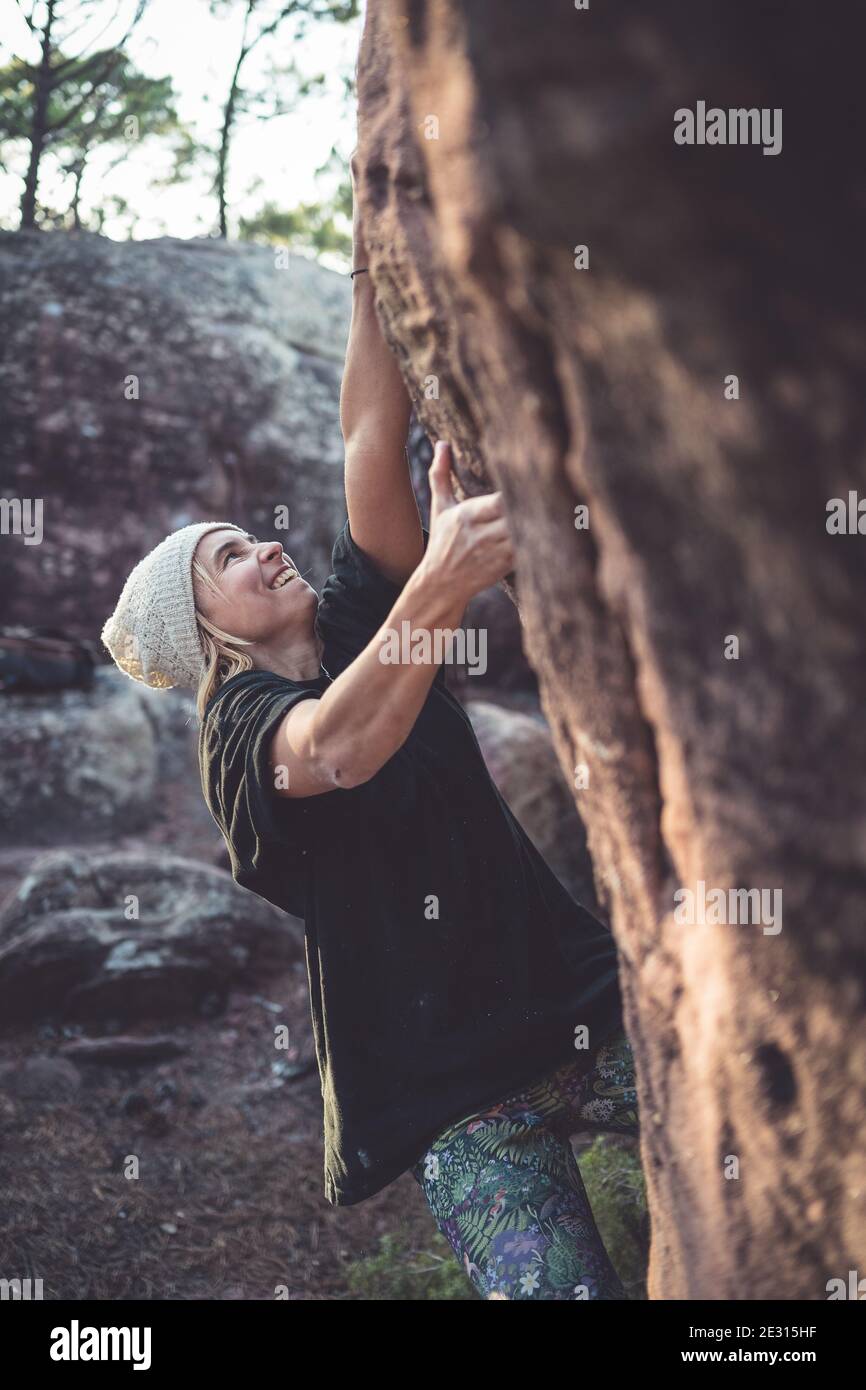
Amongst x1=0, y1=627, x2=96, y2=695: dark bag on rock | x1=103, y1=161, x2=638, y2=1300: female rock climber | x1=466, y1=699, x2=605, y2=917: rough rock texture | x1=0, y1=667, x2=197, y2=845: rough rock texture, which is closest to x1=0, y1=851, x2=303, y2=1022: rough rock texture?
x1=0, y1=667, x2=197, y2=845: rough rock texture

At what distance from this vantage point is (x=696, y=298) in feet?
3.60

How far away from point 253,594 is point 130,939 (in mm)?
3306

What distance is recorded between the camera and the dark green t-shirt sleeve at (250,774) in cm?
203

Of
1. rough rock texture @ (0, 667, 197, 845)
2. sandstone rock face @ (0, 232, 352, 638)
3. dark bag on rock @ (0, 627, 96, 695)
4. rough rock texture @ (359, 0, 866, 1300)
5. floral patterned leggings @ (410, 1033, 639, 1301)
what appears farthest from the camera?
sandstone rock face @ (0, 232, 352, 638)

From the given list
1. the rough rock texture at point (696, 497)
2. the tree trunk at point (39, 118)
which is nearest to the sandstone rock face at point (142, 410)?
the tree trunk at point (39, 118)

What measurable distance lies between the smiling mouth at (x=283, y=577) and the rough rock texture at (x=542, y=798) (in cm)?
279

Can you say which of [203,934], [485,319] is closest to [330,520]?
[203,934]

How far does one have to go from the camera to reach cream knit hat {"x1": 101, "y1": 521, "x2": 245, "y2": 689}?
2.45 meters

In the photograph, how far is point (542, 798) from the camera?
537 centimetres

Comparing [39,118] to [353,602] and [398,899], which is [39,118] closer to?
[353,602]

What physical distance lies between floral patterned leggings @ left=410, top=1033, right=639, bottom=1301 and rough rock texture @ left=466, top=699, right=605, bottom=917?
2.90 metres

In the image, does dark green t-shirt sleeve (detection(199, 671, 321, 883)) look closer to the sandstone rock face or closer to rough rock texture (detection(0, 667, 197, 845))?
rough rock texture (detection(0, 667, 197, 845))
